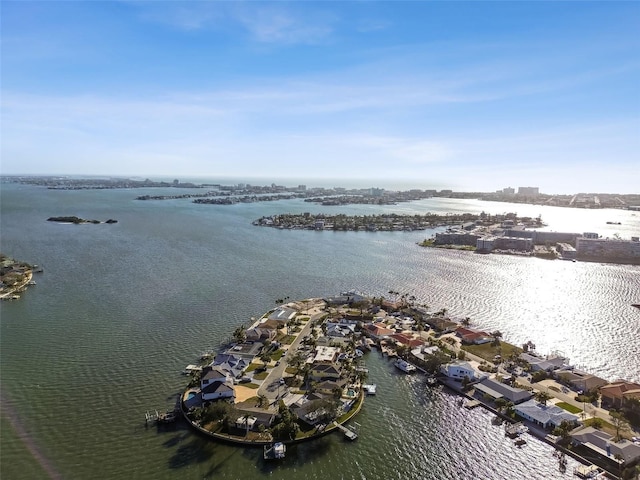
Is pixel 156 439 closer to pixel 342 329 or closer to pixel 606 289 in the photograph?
pixel 342 329

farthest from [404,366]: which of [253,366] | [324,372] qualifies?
[253,366]

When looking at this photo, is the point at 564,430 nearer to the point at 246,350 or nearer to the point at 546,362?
the point at 546,362

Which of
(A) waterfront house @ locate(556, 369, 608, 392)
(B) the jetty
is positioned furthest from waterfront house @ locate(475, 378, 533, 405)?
(B) the jetty

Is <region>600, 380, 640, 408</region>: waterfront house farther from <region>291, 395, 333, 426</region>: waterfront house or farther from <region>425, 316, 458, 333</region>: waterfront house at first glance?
<region>291, 395, 333, 426</region>: waterfront house

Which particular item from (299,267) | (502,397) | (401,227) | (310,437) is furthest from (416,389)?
Result: (401,227)

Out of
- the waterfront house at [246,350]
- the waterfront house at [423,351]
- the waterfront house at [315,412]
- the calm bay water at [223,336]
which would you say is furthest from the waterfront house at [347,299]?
the waterfront house at [315,412]

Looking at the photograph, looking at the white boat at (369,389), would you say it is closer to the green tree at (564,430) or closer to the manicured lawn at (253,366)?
the manicured lawn at (253,366)
